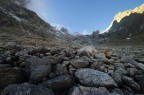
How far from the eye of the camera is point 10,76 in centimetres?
771

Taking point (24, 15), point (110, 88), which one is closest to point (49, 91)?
point (110, 88)

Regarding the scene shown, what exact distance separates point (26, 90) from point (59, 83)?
4.32 feet

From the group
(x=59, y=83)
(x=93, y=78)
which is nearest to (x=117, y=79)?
(x=93, y=78)

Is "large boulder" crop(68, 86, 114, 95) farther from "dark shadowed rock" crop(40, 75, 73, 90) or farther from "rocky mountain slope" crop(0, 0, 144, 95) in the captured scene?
"dark shadowed rock" crop(40, 75, 73, 90)

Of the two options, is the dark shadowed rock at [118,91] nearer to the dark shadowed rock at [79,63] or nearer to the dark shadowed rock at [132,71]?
the dark shadowed rock at [132,71]

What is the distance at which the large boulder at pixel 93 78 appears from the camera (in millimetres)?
7916

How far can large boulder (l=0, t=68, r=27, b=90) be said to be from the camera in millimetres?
7543

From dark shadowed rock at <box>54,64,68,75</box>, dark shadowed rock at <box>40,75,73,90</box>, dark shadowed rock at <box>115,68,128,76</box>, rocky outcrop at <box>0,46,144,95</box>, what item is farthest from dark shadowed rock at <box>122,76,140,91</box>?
dark shadowed rock at <box>54,64,68,75</box>

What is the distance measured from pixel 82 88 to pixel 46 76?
4.89 ft

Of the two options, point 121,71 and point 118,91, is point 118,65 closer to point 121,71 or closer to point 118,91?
point 121,71

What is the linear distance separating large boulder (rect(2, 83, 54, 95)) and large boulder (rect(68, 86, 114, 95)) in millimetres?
829

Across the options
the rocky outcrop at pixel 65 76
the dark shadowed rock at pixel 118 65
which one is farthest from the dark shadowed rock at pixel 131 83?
the dark shadowed rock at pixel 118 65

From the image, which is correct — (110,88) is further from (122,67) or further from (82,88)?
(122,67)

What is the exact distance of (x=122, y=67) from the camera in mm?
10016
